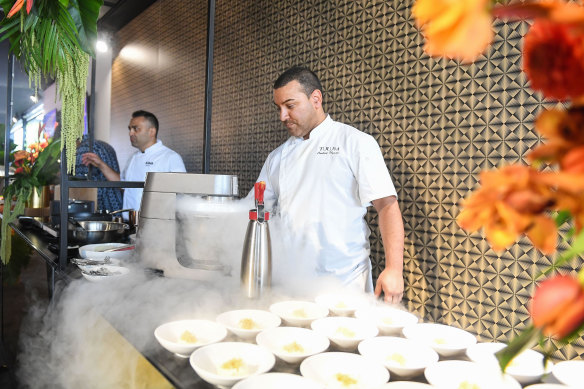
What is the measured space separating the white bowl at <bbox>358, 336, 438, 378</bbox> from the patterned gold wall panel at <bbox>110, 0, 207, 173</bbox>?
3700 mm

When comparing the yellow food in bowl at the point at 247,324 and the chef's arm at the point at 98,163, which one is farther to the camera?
the chef's arm at the point at 98,163

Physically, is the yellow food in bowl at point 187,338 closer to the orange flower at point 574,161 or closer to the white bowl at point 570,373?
the white bowl at point 570,373

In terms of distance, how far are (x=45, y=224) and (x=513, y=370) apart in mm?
2879

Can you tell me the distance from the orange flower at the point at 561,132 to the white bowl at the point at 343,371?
2.34ft

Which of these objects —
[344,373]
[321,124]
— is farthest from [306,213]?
[344,373]

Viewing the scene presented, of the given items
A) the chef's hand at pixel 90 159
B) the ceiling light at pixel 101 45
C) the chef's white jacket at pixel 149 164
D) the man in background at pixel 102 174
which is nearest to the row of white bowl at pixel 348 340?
the chef's white jacket at pixel 149 164

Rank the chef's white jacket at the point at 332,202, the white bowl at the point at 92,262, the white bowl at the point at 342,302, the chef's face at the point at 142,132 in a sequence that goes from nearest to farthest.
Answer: the white bowl at the point at 342,302 < the white bowl at the point at 92,262 < the chef's white jacket at the point at 332,202 < the chef's face at the point at 142,132

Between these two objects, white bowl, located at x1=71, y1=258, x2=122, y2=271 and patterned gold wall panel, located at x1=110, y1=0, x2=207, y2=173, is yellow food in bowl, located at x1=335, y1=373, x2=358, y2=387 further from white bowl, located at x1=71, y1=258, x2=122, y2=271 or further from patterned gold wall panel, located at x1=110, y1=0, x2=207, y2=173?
patterned gold wall panel, located at x1=110, y1=0, x2=207, y2=173

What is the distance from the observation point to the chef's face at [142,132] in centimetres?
448

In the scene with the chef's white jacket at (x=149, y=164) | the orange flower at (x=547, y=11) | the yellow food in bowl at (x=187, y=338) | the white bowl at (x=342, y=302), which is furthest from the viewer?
the chef's white jacket at (x=149, y=164)

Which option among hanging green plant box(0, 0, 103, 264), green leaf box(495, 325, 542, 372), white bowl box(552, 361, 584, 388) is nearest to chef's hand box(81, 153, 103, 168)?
hanging green plant box(0, 0, 103, 264)

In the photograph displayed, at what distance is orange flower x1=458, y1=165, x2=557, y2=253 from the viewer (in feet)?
1.04

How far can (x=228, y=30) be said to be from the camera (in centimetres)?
421

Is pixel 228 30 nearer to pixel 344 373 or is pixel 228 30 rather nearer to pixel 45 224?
pixel 45 224
